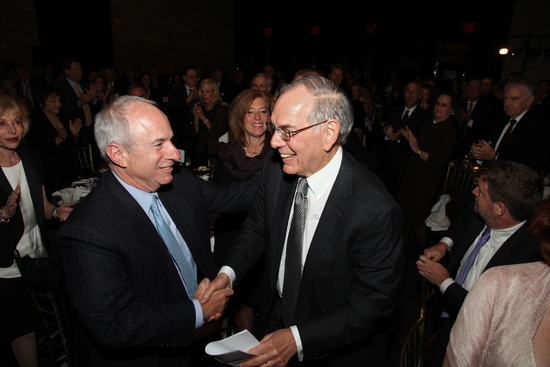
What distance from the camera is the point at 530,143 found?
12.5 feet

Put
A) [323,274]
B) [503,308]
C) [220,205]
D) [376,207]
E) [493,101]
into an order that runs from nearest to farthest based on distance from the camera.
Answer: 1. [503,308]
2. [376,207]
3. [323,274]
4. [220,205]
5. [493,101]

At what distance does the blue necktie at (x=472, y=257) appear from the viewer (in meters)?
2.21

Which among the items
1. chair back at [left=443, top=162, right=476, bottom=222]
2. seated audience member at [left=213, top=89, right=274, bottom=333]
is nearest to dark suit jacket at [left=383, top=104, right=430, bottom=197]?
chair back at [left=443, top=162, right=476, bottom=222]

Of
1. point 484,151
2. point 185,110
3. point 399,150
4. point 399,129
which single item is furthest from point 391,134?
point 185,110

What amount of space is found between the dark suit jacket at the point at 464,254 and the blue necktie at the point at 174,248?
4.54ft

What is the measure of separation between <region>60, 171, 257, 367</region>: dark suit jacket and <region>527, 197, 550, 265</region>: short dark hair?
4.51ft

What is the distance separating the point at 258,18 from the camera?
15.7 meters

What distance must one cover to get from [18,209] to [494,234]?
117 inches

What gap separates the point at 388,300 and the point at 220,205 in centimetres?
117

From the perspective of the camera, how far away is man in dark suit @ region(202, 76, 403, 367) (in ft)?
4.96

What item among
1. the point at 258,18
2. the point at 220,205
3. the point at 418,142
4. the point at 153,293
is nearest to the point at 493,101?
the point at 418,142

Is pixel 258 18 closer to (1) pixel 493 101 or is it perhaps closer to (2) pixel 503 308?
(1) pixel 493 101

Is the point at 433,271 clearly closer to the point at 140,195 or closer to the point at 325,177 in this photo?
the point at 325,177

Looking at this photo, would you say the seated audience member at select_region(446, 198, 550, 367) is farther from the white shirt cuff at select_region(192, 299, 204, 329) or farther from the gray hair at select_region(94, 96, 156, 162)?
the gray hair at select_region(94, 96, 156, 162)
